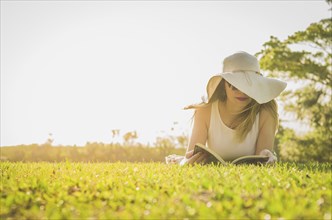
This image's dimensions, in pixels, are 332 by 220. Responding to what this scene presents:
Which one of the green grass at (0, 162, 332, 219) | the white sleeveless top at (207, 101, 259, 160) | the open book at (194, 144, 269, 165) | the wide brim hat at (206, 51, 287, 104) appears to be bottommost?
the green grass at (0, 162, 332, 219)

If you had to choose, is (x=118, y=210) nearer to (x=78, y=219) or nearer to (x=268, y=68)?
(x=78, y=219)

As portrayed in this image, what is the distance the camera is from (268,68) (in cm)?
1533

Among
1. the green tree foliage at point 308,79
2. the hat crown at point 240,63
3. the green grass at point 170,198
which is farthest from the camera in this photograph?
the green tree foliage at point 308,79

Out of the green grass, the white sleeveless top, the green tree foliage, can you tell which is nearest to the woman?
the white sleeveless top

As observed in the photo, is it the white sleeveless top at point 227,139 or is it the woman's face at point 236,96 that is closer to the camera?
the woman's face at point 236,96

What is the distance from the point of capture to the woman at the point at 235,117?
4.92 meters

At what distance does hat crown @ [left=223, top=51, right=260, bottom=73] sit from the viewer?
490 cm

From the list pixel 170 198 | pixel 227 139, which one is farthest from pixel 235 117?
pixel 170 198

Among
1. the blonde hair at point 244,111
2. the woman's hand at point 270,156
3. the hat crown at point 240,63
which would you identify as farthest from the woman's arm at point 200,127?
the woman's hand at point 270,156

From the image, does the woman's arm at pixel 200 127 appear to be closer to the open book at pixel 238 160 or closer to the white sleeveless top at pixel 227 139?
the white sleeveless top at pixel 227 139

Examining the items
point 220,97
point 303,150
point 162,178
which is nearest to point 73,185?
point 162,178

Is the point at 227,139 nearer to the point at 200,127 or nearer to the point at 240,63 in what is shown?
the point at 200,127

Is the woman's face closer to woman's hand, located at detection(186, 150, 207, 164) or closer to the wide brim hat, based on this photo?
the wide brim hat

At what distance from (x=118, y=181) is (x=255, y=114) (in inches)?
113
